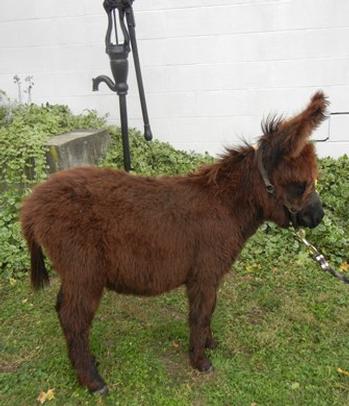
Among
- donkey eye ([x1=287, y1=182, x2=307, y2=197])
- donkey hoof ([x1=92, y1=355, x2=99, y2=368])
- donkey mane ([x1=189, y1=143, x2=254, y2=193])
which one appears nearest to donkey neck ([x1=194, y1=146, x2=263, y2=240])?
donkey mane ([x1=189, y1=143, x2=254, y2=193])

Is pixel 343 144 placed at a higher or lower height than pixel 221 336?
higher

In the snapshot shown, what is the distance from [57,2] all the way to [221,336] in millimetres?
4614

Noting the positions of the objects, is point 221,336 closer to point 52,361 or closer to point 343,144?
point 52,361

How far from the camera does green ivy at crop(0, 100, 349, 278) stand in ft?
15.1

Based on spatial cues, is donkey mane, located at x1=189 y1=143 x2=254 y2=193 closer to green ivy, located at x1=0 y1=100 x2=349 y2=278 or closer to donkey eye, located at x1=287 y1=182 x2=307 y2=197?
donkey eye, located at x1=287 y1=182 x2=307 y2=197

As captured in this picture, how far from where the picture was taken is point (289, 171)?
2688mm

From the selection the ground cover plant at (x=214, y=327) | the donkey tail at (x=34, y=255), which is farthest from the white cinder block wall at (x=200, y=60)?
the donkey tail at (x=34, y=255)

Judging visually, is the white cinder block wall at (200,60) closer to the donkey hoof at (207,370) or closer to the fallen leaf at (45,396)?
the donkey hoof at (207,370)

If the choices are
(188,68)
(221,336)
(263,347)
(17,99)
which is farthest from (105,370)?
(17,99)

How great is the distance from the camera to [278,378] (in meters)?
3.12

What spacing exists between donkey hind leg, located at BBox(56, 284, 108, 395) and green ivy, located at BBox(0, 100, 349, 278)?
175 cm

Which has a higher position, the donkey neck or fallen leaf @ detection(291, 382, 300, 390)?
the donkey neck

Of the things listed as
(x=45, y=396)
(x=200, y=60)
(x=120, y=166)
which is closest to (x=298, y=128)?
(x=45, y=396)

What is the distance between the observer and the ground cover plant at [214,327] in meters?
3.04
